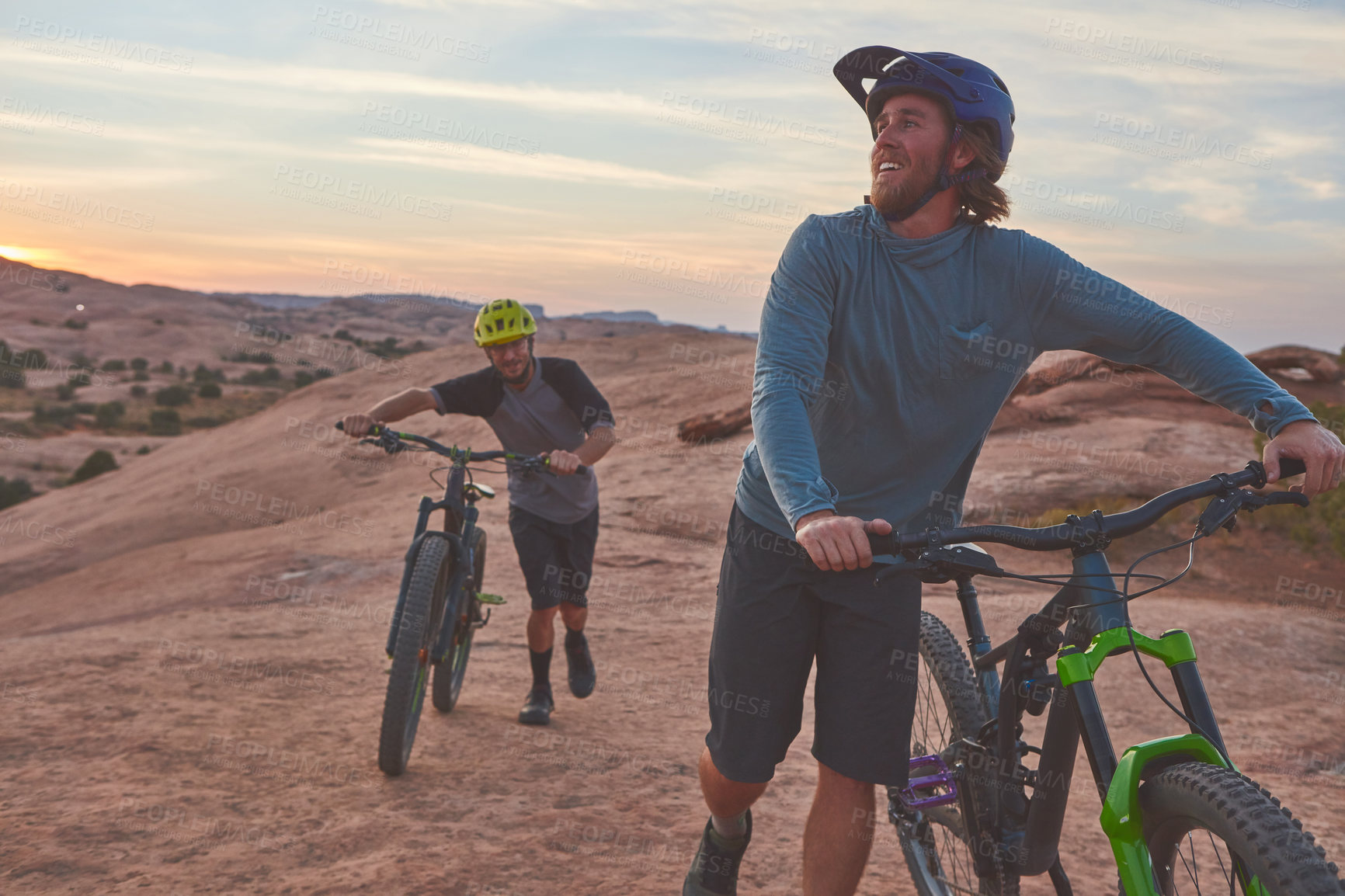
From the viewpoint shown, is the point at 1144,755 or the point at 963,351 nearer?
the point at 1144,755

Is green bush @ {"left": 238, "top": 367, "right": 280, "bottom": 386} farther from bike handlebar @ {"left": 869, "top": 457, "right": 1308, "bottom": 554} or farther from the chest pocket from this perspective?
bike handlebar @ {"left": 869, "top": 457, "right": 1308, "bottom": 554}

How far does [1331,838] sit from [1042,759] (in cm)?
270

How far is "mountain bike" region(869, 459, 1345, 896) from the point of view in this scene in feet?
5.65

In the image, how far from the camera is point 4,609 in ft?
36.8

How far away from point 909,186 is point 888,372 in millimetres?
466

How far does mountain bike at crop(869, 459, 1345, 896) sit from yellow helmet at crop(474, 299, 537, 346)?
292 cm

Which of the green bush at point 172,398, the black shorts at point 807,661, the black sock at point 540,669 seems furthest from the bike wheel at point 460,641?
the green bush at point 172,398

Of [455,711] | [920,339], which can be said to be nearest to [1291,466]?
[920,339]

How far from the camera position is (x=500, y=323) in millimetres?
5055

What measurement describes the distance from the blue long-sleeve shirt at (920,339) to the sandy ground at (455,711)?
1823 millimetres

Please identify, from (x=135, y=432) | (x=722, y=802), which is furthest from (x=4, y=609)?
(x=135, y=432)

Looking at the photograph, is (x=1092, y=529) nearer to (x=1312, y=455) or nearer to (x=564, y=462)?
(x=1312, y=455)

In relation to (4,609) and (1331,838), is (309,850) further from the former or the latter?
(4,609)

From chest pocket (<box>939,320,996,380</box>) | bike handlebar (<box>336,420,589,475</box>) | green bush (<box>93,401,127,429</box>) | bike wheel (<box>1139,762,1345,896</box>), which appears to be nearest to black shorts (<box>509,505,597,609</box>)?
bike handlebar (<box>336,420,589,475</box>)
